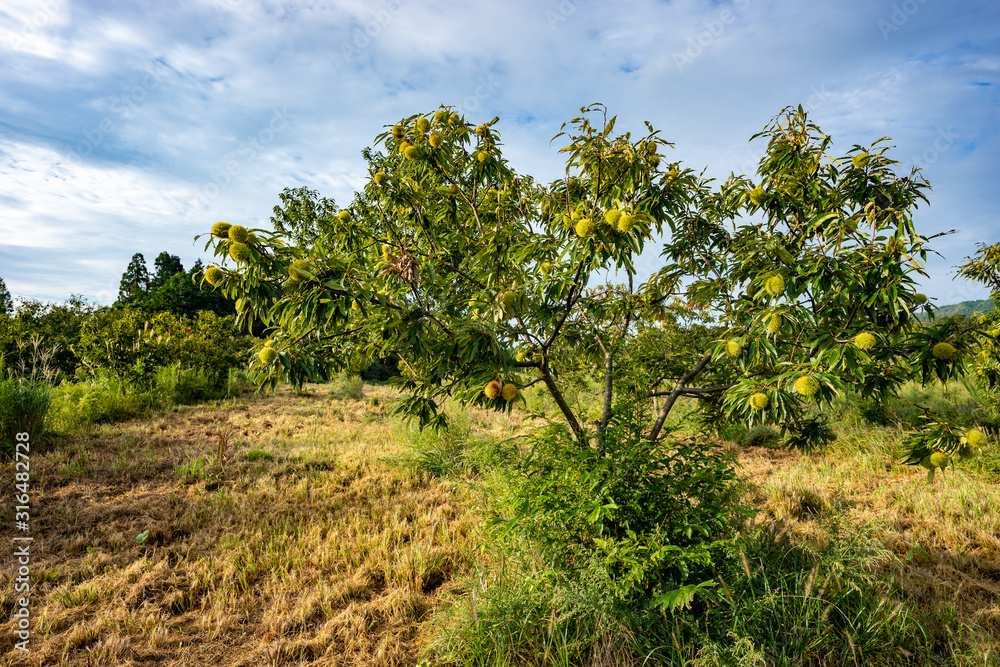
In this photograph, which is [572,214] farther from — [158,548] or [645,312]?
[158,548]

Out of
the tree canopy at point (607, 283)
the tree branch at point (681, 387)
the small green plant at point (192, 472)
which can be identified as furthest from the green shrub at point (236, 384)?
the tree branch at point (681, 387)

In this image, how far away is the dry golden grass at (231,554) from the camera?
94.7 inches

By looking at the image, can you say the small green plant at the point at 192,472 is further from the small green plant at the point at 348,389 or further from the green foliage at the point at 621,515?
the small green plant at the point at 348,389

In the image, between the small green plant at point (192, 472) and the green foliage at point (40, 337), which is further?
the green foliage at point (40, 337)

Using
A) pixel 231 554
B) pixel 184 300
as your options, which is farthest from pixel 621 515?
pixel 184 300

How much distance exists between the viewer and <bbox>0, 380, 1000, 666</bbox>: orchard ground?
244 centimetres

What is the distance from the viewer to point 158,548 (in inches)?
131

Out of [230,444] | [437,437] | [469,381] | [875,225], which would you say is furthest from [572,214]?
[230,444]

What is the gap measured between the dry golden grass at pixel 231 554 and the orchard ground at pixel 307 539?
0.01 metres

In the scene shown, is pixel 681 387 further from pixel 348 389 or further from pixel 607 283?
pixel 348 389

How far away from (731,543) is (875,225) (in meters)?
1.71

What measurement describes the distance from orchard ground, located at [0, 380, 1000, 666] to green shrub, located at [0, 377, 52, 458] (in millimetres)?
311

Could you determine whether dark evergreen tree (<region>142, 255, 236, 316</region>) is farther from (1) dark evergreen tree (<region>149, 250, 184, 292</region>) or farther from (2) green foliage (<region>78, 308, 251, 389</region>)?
(2) green foliage (<region>78, 308, 251, 389</region>)

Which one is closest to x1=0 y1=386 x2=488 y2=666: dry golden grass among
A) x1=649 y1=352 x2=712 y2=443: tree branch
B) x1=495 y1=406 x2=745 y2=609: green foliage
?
x1=495 y1=406 x2=745 y2=609: green foliage
